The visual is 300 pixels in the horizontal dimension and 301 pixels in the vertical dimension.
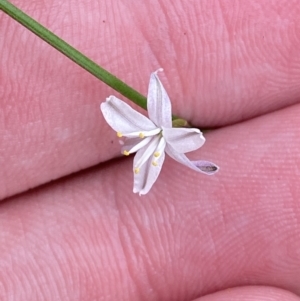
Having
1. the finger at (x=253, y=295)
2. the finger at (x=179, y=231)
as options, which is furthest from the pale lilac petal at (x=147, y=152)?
the finger at (x=253, y=295)

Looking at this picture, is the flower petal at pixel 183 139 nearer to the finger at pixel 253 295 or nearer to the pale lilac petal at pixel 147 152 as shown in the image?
the pale lilac petal at pixel 147 152

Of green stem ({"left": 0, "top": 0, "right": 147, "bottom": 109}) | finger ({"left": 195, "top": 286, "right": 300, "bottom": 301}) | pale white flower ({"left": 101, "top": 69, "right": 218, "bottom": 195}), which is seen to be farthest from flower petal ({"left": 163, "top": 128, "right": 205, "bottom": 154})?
finger ({"left": 195, "top": 286, "right": 300, "bottom": 301})

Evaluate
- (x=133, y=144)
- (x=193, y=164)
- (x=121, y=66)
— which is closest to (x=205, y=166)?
(x=193, y=164)

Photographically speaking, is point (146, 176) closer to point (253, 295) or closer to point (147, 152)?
point (147, 152)

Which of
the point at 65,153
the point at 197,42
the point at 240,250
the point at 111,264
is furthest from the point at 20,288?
the point at 197,42

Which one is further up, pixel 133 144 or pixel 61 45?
pixel 61 45

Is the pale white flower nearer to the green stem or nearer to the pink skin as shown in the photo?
the green stem
